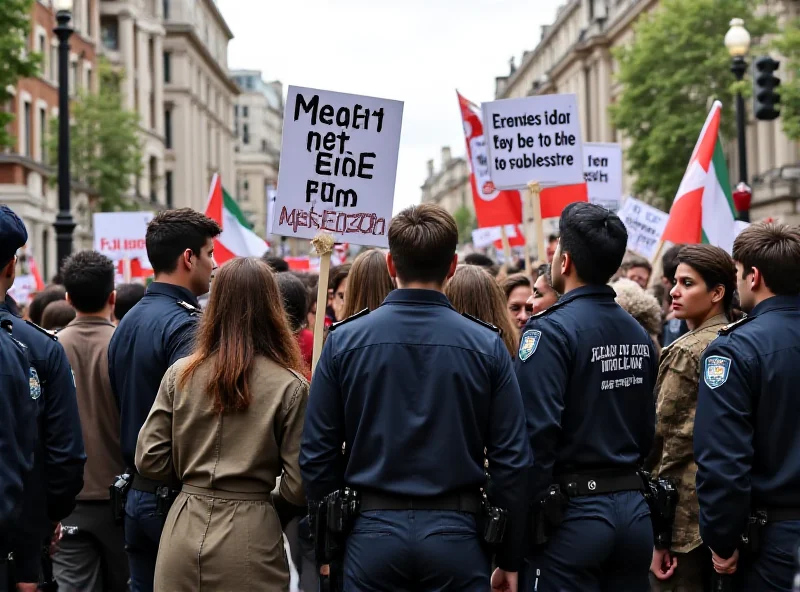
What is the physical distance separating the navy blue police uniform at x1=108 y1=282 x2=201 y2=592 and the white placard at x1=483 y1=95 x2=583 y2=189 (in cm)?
477

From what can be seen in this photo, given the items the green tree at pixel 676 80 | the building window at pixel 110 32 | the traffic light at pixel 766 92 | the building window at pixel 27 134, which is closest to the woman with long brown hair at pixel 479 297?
the traffic light at pixel 766 92

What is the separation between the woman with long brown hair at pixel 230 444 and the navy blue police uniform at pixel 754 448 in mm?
1593

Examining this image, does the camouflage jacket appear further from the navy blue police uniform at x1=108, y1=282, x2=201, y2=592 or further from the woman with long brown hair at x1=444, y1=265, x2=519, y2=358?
the navy blue police uniform at x1=108, y1=282, x2=201, y2=592

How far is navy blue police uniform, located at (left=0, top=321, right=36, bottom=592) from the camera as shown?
15.1 feet

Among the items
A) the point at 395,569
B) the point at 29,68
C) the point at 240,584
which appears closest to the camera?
the point at 395,569

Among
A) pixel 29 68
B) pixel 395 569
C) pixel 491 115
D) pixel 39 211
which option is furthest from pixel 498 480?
pixel 39 211

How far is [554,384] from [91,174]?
150 feet

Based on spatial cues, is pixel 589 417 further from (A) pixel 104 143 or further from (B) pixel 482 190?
(A) pixel 104 143

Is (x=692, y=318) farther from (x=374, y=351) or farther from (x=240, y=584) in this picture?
(x=240, y=584)

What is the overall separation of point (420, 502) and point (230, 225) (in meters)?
10.2

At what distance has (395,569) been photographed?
167 inches

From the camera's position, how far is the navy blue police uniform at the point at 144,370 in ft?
17.2

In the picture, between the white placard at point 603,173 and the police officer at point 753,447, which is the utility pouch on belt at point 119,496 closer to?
the police officer at point 753,447

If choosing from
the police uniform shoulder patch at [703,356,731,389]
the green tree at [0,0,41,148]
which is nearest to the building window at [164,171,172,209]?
the green tree at [0,0,41,148]
